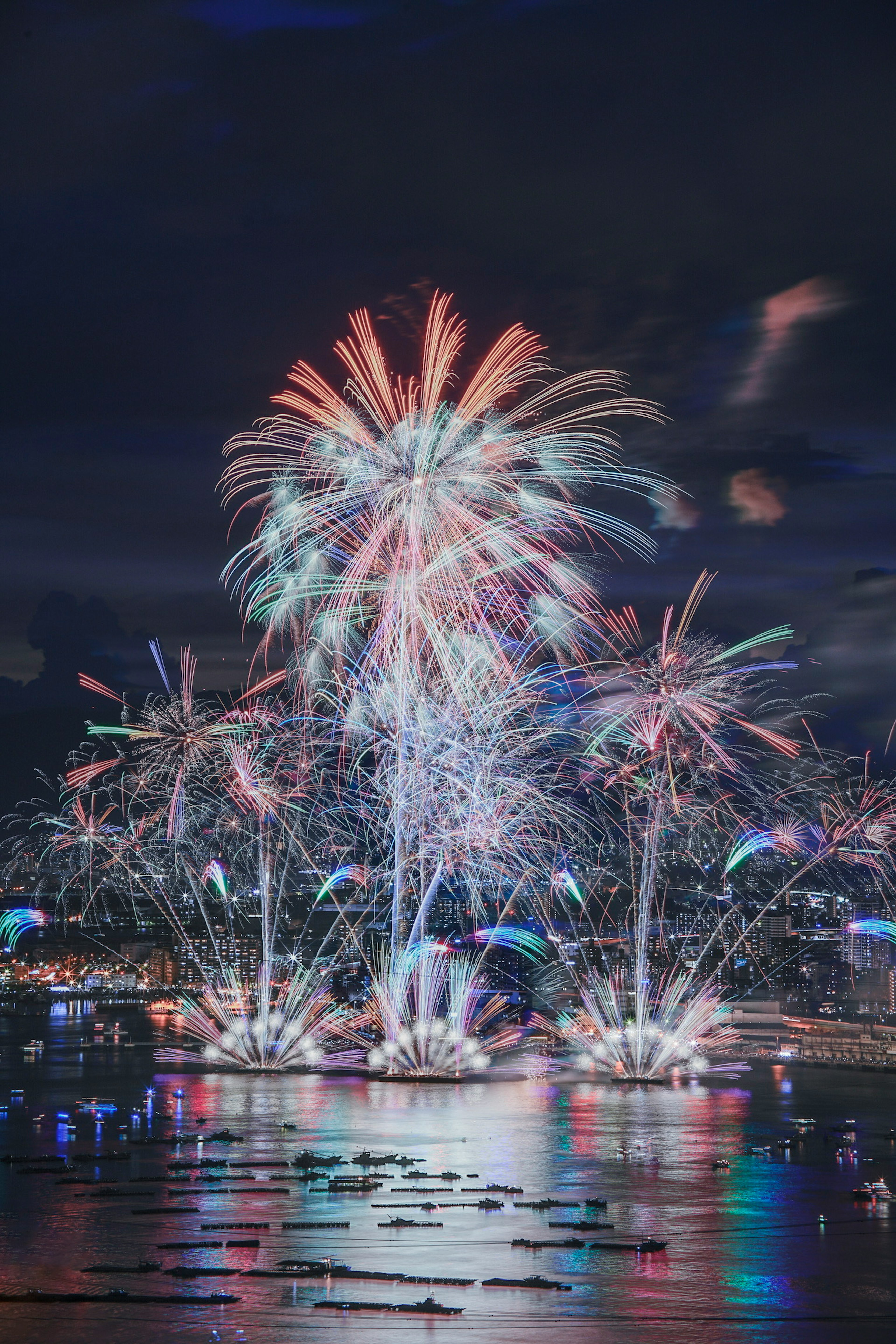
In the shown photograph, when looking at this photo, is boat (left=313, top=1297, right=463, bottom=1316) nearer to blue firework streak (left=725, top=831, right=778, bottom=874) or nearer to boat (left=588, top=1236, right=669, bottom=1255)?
boat (left=588, top=1236, right=669, bottom=1255)

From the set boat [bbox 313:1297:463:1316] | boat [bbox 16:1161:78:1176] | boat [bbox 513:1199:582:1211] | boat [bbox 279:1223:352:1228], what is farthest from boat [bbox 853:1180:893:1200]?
boat [bbox 16:1161:78:1176]

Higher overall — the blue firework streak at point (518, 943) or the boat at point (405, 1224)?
the blue firework streak at point (518, 943)

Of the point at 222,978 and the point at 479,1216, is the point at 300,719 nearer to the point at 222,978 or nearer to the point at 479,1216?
the point at 479,1216

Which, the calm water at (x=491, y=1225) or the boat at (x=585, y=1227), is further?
the boat at (x=585, y=1227)

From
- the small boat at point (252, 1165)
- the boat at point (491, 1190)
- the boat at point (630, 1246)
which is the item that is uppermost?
the small boat at point (252, 1165)

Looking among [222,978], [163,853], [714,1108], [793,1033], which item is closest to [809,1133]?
[714,1108]

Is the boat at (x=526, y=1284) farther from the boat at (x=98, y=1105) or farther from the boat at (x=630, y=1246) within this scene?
the boat at (x=98, y=1105)

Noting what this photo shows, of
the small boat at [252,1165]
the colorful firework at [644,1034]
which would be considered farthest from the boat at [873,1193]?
the colorful firework at [644,1034]
